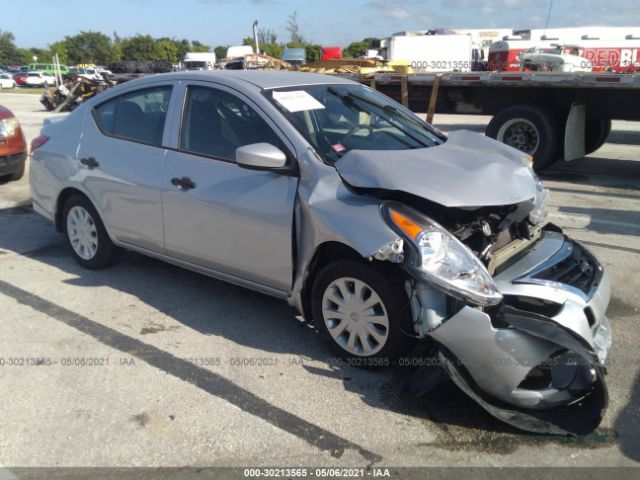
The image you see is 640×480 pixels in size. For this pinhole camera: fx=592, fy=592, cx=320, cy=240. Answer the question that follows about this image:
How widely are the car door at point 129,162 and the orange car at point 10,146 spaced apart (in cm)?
410

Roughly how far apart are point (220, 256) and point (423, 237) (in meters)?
1.57

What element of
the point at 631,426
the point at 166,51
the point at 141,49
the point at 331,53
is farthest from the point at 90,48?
the point at 631,426

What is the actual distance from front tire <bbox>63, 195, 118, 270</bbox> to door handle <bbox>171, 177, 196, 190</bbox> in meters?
1.16

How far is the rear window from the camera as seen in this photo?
445 centimetres

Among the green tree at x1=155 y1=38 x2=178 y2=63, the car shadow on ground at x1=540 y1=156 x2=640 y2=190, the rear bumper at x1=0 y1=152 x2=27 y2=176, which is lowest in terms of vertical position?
the car shadow on ground at x1=540 y1=156 x2=640 y2=190

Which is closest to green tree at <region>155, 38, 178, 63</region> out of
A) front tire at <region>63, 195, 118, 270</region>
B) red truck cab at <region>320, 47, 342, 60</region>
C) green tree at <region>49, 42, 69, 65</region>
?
green tree at <region>49, 42, 69, 65</region>

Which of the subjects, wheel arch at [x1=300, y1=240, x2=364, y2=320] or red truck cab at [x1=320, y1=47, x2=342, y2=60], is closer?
wheel arch at [x1=300, y1=240, x2=364, y2=320]

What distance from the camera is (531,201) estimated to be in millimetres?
3387

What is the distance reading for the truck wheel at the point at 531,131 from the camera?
9.06 m

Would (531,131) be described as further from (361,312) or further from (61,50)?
A: (61,50)

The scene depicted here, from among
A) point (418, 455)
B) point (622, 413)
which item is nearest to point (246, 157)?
point (418, 455)

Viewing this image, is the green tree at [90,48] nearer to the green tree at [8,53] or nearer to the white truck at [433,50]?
the green tree at [8,53]

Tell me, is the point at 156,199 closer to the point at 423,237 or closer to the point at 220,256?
the point at 220,256

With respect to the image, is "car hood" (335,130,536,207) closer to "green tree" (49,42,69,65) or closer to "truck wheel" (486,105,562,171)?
"truck wheel" (486,105,562,171)
